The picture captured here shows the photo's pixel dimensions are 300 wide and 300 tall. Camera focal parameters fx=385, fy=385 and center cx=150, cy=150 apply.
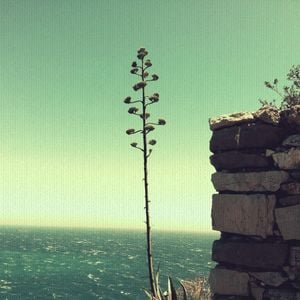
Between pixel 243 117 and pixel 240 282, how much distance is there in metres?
2.49

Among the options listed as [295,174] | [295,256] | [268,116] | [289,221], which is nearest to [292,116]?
[268,116]

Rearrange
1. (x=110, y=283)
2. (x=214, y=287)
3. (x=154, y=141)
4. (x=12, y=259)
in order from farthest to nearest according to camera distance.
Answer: (x=12, y=259)
(x=110, y=283)
(x=154, y=141)
(x=214, y=287)

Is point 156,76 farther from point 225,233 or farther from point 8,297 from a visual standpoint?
point 8,297

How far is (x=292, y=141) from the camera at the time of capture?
556 cm

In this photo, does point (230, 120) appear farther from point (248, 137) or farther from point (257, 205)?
point (257, 205)

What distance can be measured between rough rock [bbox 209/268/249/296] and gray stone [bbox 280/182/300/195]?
1.36 metres

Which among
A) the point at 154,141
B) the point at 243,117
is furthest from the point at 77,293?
the point at 243,117

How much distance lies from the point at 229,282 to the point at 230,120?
2.48 metres

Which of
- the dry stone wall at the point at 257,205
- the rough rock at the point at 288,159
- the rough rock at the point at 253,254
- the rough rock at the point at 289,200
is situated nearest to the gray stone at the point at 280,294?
the dry stone wall at the point at 257,205

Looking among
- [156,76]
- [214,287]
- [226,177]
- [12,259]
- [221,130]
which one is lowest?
[12,259]

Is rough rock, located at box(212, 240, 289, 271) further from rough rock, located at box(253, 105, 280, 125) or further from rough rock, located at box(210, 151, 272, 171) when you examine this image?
rough rock, located at box(253, 105, 280, 125)

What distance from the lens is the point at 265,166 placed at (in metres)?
5.71

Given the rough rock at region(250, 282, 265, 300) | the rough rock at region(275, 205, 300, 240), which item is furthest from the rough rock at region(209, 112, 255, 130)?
the rough rock at region(250, 282, 265, 300)

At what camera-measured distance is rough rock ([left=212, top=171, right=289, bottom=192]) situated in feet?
18.2
